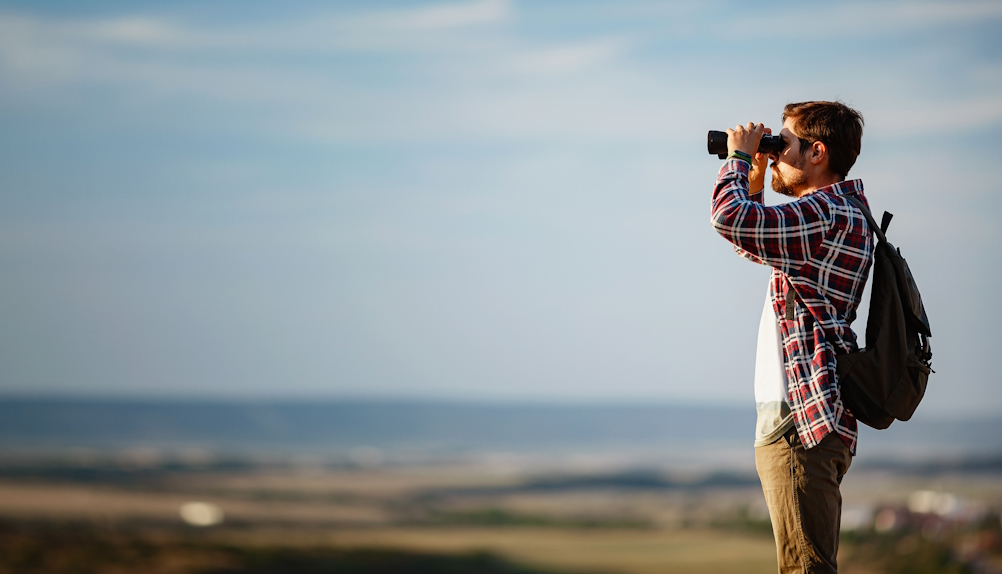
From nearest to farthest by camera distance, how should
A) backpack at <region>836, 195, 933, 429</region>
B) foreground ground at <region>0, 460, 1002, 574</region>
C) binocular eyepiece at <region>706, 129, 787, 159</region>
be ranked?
backpack at <region>836, 195, 933, 429</region>, binocular eyepiece at <region>706, 129, 787, 159</region>, foreground ground at <region>0, 460, 1002, 574</region>

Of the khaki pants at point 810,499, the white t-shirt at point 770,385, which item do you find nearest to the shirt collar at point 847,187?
the white t-shirt at point 770,385

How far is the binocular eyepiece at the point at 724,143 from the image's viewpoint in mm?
2146

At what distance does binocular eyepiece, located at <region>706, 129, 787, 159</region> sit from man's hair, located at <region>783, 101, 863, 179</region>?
0.06 m

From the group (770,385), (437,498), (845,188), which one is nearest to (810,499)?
(770,385)

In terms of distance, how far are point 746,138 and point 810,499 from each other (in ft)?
2.61

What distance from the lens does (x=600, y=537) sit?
32.7 m

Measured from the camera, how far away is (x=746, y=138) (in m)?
2.12

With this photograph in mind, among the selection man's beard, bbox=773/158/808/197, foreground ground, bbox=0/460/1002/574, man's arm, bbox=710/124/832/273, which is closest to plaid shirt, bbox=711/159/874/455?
man's arm, bbox=710/124/832/273

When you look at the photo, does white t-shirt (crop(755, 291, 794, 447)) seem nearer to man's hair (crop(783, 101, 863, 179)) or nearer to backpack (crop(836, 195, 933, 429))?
backpack (crop(836, 195, 933, 429))

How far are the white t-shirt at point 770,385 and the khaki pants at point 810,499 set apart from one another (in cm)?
4

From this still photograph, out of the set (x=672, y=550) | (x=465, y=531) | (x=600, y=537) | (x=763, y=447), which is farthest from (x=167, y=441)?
(x=763, y=447)

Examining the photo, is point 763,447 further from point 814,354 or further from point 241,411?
point 241,411

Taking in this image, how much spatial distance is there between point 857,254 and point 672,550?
29015mm

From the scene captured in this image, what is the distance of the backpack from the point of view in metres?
1.93
